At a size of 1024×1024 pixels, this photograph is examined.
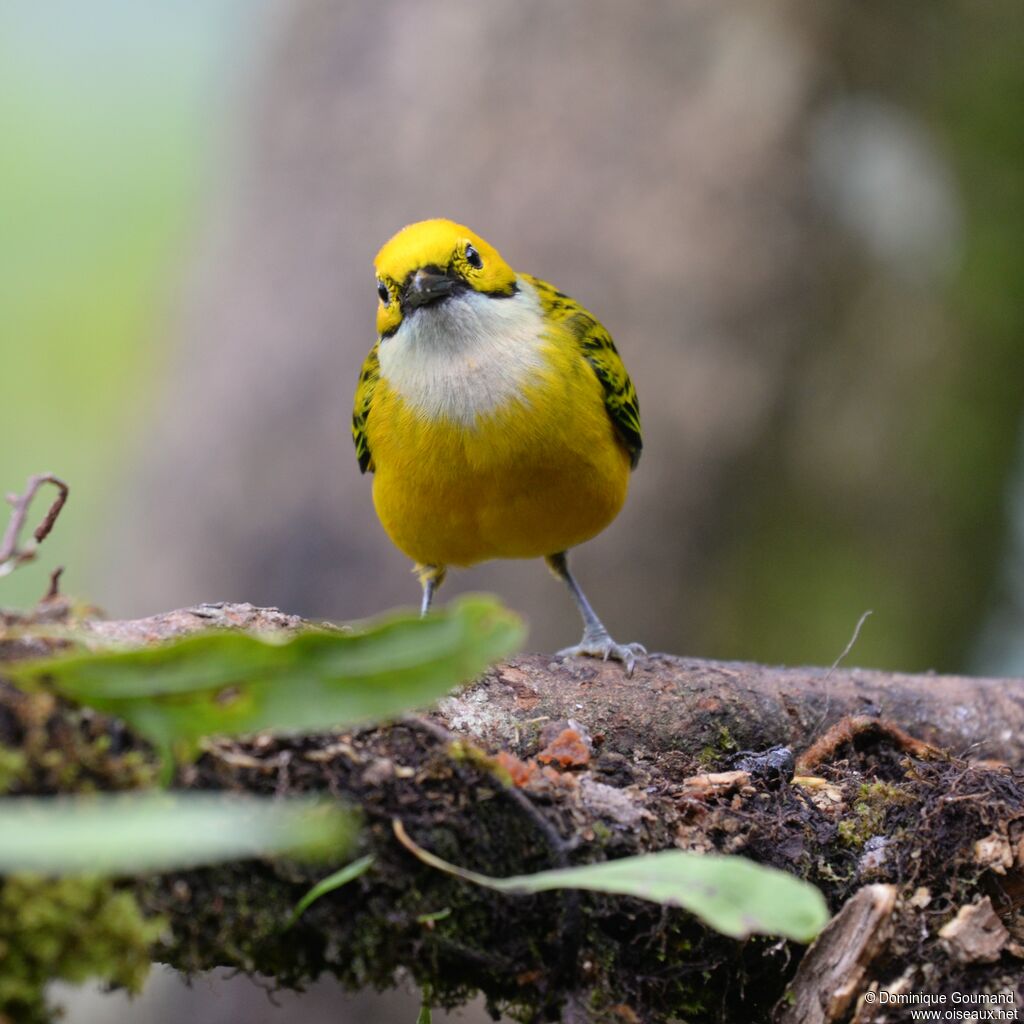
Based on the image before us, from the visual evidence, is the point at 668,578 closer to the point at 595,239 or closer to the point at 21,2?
the point at 595,239

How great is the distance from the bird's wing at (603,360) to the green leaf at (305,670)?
11.6 feet

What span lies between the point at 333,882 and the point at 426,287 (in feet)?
9.80

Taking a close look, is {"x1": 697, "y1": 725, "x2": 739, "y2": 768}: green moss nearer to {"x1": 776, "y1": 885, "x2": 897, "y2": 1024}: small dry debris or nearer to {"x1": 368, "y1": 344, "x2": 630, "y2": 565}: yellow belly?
{"x1": 776, "y1": 885, "x2": 897, "y2": 1024}: small dry debris

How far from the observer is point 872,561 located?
8.73 m

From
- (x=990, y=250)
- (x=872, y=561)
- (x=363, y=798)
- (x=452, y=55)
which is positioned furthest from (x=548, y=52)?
(x=363, y=798)

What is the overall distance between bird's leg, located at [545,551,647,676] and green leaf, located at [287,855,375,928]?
190 centimetres

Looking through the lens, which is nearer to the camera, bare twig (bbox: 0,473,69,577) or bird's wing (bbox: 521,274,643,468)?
bare twig (bbox: 0,473,69,577)

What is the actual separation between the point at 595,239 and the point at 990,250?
3.07 meters

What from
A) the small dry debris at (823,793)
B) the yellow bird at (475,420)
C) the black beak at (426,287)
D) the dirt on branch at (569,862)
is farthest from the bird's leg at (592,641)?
the black beak at (426,287)

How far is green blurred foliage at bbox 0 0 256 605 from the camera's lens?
42.3 feet

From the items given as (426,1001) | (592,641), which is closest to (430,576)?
(592,641)

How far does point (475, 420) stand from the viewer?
4.72m

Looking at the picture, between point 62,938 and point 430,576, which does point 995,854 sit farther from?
point 430,576

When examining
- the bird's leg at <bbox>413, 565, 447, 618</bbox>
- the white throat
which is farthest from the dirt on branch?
the bird's leg at <bbox>413, 565, 447, 618</bbox>
